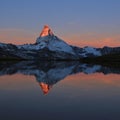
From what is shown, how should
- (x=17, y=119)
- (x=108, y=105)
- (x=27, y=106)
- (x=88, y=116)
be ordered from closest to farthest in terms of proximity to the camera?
1. (x=17, y=119)
2. (x=88, y=116)
3. (x=27, y=106)
4. (x=108, y=105)

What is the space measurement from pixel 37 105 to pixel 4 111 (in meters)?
3.65

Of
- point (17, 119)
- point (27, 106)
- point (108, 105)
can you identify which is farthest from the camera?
point (108, 105)

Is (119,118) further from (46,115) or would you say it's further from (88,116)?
(46,115)

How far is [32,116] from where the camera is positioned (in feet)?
62.8

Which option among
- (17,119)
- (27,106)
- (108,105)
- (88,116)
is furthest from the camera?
(108,105)

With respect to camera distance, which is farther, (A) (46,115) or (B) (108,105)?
(B) (108,105)

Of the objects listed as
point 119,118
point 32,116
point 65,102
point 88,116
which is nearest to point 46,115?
point 32,116

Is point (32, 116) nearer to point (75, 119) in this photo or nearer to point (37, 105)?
point (75, 119)

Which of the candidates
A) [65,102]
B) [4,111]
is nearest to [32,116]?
[4,111]

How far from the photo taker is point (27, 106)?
2278cm

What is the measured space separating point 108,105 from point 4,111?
820cm

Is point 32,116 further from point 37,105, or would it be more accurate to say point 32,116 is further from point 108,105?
point 108,105

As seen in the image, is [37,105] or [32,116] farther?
[37,105]

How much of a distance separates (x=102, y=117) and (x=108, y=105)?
523 centimetres
